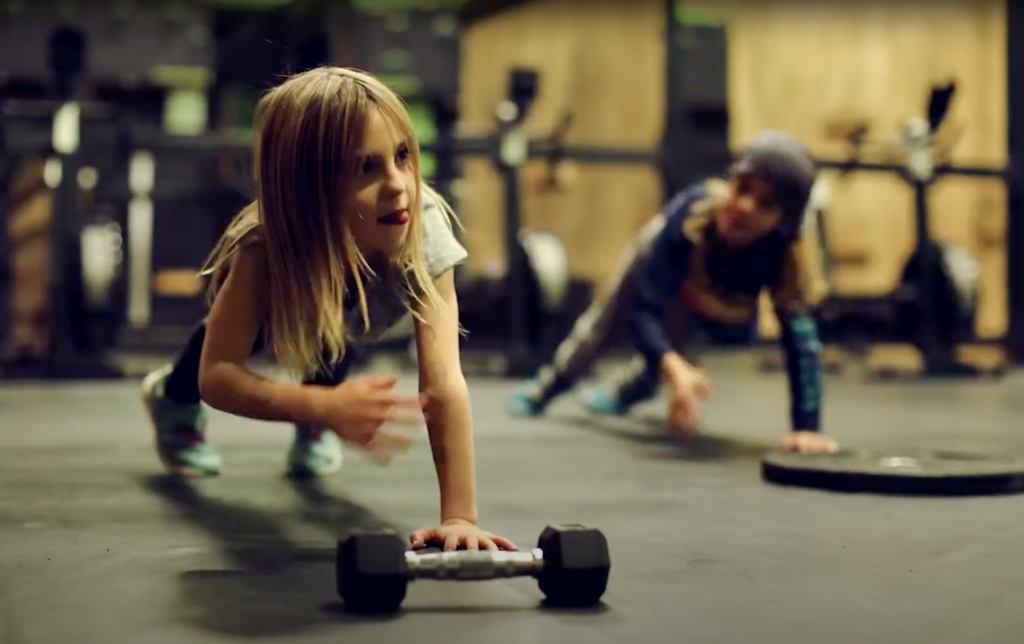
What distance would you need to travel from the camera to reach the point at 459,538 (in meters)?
1.15

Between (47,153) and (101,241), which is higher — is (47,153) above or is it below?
above

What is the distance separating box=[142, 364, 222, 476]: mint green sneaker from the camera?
1832 millimetres

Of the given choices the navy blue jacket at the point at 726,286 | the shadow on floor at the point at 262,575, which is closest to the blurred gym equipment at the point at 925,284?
the navy blue jacket at the point at 726,286

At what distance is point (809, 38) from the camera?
20.0 feet

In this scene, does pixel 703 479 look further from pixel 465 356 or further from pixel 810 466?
pixel 465 356

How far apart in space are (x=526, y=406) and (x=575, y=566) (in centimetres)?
194

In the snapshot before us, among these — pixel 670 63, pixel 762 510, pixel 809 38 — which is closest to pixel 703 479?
pixel 762 510

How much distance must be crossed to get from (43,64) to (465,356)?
2.14 metres

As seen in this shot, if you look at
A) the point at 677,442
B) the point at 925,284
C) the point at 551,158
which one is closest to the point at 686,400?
the point at 677,442

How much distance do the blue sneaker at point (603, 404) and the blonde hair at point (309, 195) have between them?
1.67 meters

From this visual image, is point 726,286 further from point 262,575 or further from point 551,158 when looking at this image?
point 551,158

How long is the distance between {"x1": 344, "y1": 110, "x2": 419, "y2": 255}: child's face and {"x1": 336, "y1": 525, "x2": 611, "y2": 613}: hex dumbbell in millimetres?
340

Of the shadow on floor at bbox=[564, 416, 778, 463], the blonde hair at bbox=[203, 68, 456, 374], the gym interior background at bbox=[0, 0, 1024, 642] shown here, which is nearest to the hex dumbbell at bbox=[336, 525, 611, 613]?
the blonde hair at bbox=[203, 68, 456, 374]

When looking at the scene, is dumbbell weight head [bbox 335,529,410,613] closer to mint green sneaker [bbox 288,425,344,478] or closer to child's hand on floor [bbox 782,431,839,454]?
mint green sneaker [bbox 288,425,344,478]
